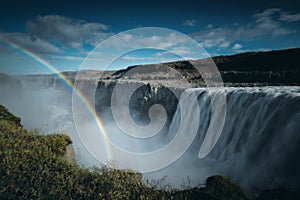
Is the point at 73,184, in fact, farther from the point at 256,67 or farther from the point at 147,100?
the point at 256,67

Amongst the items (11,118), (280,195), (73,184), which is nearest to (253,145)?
(280,195)

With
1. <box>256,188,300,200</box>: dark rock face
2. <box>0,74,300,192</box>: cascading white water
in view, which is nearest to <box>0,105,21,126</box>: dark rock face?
<box>0,74,300,192</box>: cascading white water

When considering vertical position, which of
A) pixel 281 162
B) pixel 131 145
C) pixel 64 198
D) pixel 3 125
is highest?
pixel 3 125

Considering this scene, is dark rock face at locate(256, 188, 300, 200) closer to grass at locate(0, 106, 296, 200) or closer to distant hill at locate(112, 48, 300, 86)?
grass at locate(0, 106, 296, 200)

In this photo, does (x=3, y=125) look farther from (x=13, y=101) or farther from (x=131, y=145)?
(x=13, y=101)

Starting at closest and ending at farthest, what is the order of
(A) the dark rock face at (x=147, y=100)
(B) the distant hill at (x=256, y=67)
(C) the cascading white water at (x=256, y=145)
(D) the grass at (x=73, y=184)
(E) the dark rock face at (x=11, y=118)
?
1. (D) the grass at (x=73, y=184)
2. (C) the cascading white water at (x=256, y=145)
3. (E) the dark rock face at (x=11, y=118)
4. (A) the dark rock face at (x=147, y=100)
5. (B) the distant hill at (x=256, y=67)

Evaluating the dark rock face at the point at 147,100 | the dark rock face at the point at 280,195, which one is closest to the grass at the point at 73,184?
the dark rock face at the point at 280,195

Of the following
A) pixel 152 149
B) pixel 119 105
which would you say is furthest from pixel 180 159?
pixel 119 105

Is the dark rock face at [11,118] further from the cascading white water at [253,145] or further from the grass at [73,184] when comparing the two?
the grass at [73,184]
